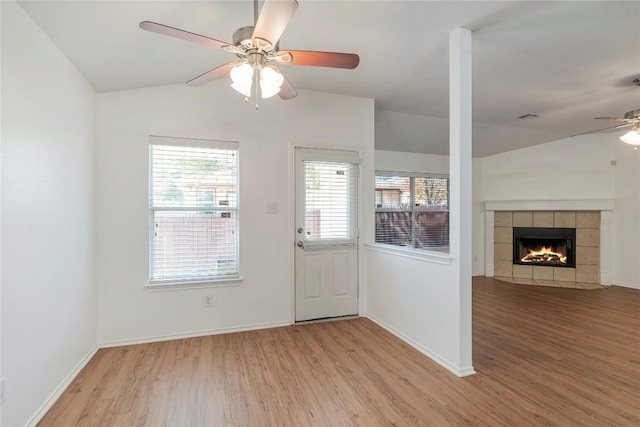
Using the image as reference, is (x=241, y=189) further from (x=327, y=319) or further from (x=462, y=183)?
(x=462, y=183)

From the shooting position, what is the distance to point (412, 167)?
5770mm

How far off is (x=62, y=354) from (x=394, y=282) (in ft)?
9.29

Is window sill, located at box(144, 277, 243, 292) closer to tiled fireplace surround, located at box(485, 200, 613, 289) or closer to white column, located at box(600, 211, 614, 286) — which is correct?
tiled fireplace surround, located at box(485, 200, 613, 289)

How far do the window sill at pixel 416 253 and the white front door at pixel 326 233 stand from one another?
333 millimetres

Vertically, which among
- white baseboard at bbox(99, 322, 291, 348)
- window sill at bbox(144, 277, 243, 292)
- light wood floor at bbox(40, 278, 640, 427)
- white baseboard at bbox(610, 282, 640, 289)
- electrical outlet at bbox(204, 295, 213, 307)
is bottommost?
light wood floor at bbox(40, 278, 640, 427)

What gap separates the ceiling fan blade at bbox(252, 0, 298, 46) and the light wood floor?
218cm

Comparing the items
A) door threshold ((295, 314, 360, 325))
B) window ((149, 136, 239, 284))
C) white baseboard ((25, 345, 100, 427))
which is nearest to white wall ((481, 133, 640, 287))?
door threshold ((295, 314, 360, 325))

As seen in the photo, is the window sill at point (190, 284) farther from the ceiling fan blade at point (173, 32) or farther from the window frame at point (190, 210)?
the ceiling fan blade at point (173, 32)

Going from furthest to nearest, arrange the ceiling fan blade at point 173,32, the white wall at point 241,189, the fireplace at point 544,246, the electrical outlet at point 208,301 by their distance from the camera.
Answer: the fireplace at point 544,246 < the electrical outlet at point 208,301 < the white wall at point 241,189 < the ceiling fan blade at point 173,32

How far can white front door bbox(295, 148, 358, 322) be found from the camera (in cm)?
367

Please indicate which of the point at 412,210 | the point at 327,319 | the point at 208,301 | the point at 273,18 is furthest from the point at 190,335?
the point at 412,210

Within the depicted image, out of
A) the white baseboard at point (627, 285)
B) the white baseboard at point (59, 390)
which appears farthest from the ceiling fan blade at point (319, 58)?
the white baseboard at point (627, 285)

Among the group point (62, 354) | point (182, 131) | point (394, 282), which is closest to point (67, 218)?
point (62, 354)

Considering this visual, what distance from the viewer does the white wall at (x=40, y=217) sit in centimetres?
172
